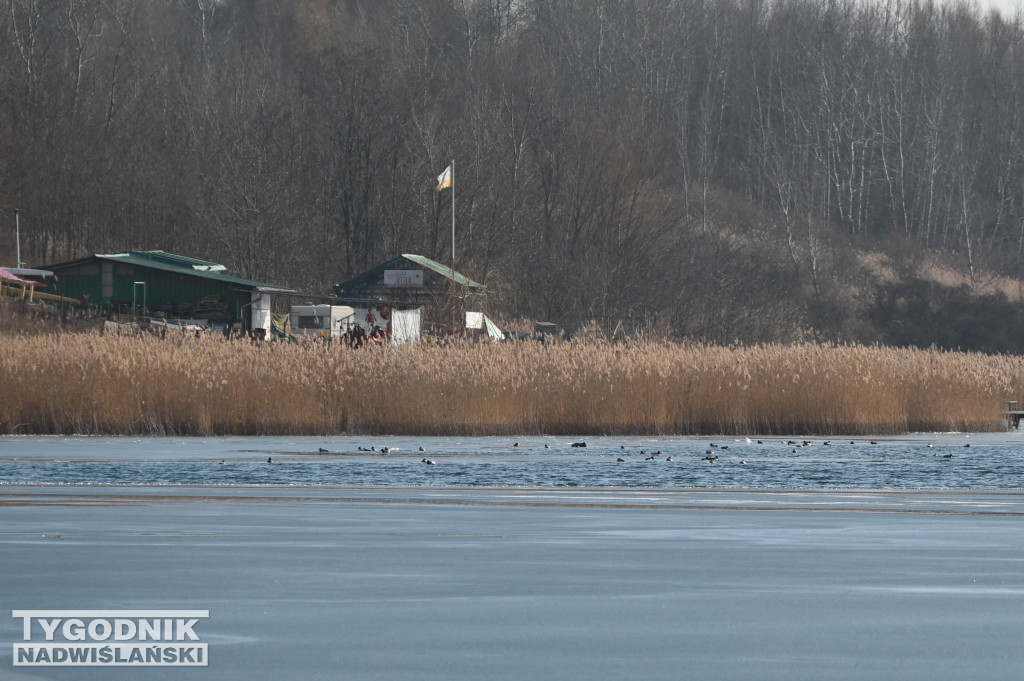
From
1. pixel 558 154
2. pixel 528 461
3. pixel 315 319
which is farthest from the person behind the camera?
pixel 558 154

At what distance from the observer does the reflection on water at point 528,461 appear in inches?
637

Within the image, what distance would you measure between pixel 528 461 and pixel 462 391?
16.7ft

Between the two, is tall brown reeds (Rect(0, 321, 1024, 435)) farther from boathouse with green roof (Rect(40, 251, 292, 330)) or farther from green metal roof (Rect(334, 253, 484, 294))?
green metal roof (Rect(334, 253, 484, 294))

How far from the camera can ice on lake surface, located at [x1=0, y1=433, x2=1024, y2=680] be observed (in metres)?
6.43

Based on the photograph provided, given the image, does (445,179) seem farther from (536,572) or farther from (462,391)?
(536,572)

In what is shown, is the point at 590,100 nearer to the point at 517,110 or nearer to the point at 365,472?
the point at 517,110

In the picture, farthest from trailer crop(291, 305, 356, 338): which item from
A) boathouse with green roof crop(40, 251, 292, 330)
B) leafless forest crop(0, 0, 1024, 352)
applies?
leafless forest crop(0, 0, 1024, 352)

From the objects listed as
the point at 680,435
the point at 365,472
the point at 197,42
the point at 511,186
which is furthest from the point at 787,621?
the point at 197,42

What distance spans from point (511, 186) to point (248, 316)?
70.3 feet

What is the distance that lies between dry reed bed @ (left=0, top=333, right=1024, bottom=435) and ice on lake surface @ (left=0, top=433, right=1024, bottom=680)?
6729mm

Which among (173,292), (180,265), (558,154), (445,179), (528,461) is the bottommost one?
(528,461)

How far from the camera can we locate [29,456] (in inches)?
728

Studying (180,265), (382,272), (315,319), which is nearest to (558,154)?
(382,272)

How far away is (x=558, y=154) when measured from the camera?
69688mm
